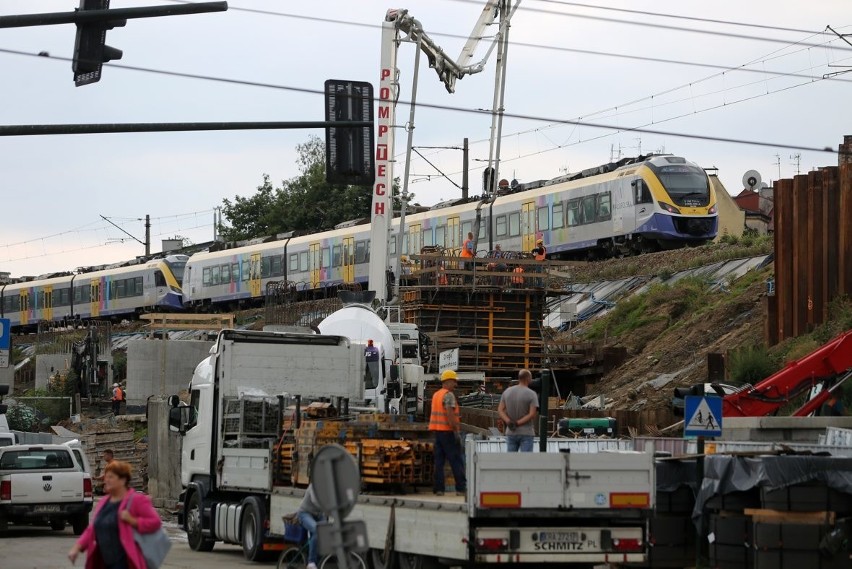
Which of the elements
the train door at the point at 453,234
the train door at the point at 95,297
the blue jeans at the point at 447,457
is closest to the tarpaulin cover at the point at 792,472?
the blue jeans at the point at 447,457

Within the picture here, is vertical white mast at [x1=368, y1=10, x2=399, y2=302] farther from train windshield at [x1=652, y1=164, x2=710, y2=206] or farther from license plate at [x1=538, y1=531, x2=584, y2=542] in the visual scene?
license plate at [x1=538, y1=531, x2=584, y2=542]

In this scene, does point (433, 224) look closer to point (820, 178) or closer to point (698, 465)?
point (820, 178)

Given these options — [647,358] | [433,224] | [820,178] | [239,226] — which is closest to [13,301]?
[239,226]

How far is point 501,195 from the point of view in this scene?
5412 cm

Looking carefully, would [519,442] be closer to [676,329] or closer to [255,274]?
[676,329]

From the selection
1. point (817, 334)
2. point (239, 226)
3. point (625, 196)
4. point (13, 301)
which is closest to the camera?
point (817, 334)

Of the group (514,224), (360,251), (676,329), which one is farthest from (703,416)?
(360,251)

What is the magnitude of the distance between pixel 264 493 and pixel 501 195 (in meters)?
36.9

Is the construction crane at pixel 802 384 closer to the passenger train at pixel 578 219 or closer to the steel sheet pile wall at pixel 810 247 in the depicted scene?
the steel sheet pile wall at pixel 810 247

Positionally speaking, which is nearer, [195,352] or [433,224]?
[195,352]

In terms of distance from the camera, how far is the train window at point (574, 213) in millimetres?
49469

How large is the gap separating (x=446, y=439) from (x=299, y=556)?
2.19 meters

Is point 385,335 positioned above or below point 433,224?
below

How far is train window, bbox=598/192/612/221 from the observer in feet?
159
